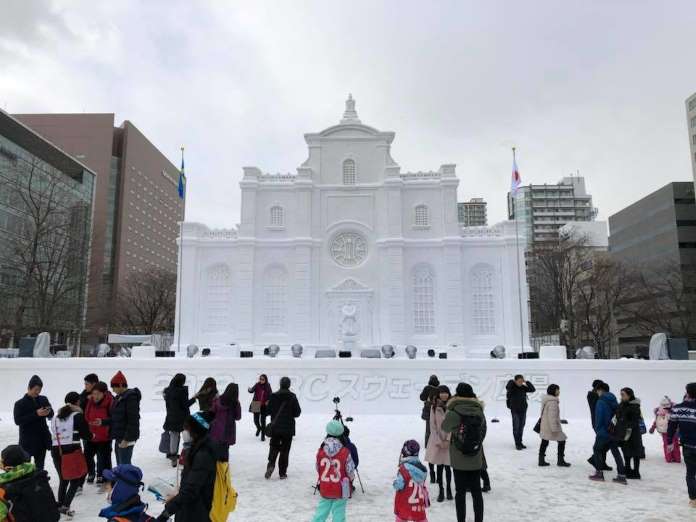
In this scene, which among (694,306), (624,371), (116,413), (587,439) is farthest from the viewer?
(694,306)

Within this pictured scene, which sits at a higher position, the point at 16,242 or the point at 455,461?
the point at 16,242

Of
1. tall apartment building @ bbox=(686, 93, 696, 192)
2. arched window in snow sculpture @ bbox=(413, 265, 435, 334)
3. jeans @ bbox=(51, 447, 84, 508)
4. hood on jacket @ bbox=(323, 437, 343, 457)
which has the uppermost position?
tall apartment building @ bbox=(686, 93, 696, 192)

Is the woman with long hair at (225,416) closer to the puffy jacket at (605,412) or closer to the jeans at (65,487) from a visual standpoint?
the jeans at (65,487)

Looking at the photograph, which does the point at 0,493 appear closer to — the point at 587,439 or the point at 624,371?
the point at 587,439

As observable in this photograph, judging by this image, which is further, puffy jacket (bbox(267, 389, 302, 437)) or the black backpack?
puffy jacket (bbox(267, 389, 302, 437))

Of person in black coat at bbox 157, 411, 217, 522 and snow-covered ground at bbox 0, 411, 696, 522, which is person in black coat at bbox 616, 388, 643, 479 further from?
person in black coat at bbox 157, 411, 217, 522

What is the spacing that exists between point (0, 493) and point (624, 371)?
19.1m

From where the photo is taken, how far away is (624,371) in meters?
18.2

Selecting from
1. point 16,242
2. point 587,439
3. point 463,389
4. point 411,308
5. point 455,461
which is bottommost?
point 587,439

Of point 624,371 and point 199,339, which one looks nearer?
point 624,371

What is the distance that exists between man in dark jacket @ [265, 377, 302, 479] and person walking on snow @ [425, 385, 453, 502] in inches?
95.6

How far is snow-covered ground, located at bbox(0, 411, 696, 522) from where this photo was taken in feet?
24.7

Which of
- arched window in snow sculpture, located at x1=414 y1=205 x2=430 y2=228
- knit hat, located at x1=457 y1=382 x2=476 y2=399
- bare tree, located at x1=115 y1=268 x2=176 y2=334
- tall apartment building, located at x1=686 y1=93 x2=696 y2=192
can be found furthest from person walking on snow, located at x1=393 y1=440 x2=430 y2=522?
tall apartment building, located at x1=686 y1=93 x2=696 y2=192

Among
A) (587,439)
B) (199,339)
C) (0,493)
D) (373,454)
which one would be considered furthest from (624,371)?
(199,339)
